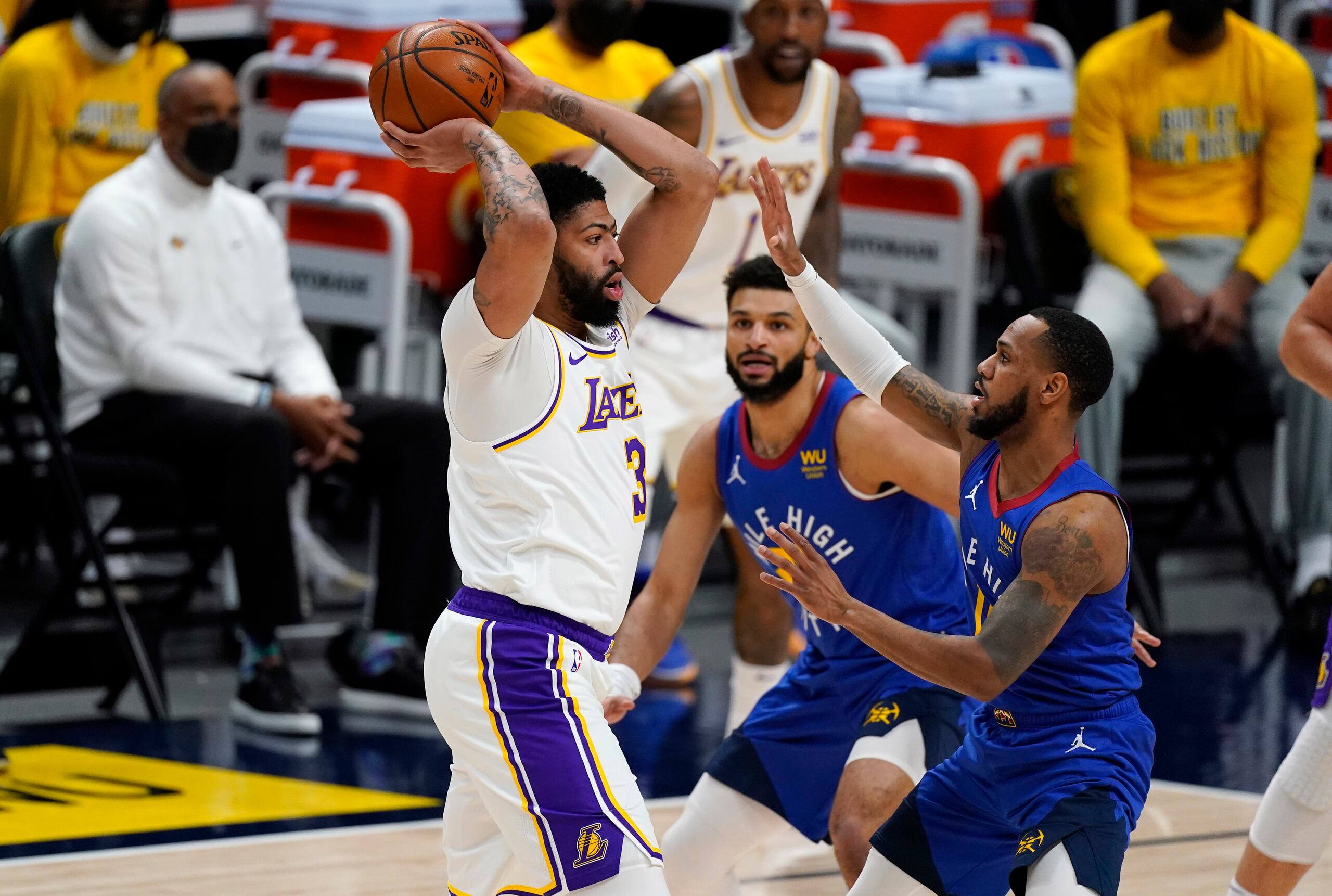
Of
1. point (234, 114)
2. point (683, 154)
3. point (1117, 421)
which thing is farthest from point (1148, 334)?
point (683, 154)

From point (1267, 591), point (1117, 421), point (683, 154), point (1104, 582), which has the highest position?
point (683, 154)

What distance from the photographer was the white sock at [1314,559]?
745cm

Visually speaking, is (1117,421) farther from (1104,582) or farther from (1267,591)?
(1104,582)

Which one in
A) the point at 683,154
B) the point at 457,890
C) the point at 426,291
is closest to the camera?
the point at 457,890

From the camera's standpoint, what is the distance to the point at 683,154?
406 cm

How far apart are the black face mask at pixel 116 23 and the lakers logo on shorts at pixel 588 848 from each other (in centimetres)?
465

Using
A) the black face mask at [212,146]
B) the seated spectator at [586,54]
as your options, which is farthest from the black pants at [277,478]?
the seated spectator at [586,54]

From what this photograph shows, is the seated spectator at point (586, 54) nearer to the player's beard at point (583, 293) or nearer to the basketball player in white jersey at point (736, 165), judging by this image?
the basketball player in white jersey at point (736, 165)

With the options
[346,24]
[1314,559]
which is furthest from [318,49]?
[1314,559]

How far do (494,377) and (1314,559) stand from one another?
465 centimetres

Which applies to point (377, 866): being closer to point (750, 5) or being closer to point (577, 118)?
point (577, 118)

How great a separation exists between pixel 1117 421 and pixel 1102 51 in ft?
4.41

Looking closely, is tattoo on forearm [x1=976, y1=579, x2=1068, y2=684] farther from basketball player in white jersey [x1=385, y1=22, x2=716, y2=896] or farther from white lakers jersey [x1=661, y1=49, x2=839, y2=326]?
white lakers jersey [x1=661, y1=49, x2=839, y2=326]

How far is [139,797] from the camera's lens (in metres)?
5.52
